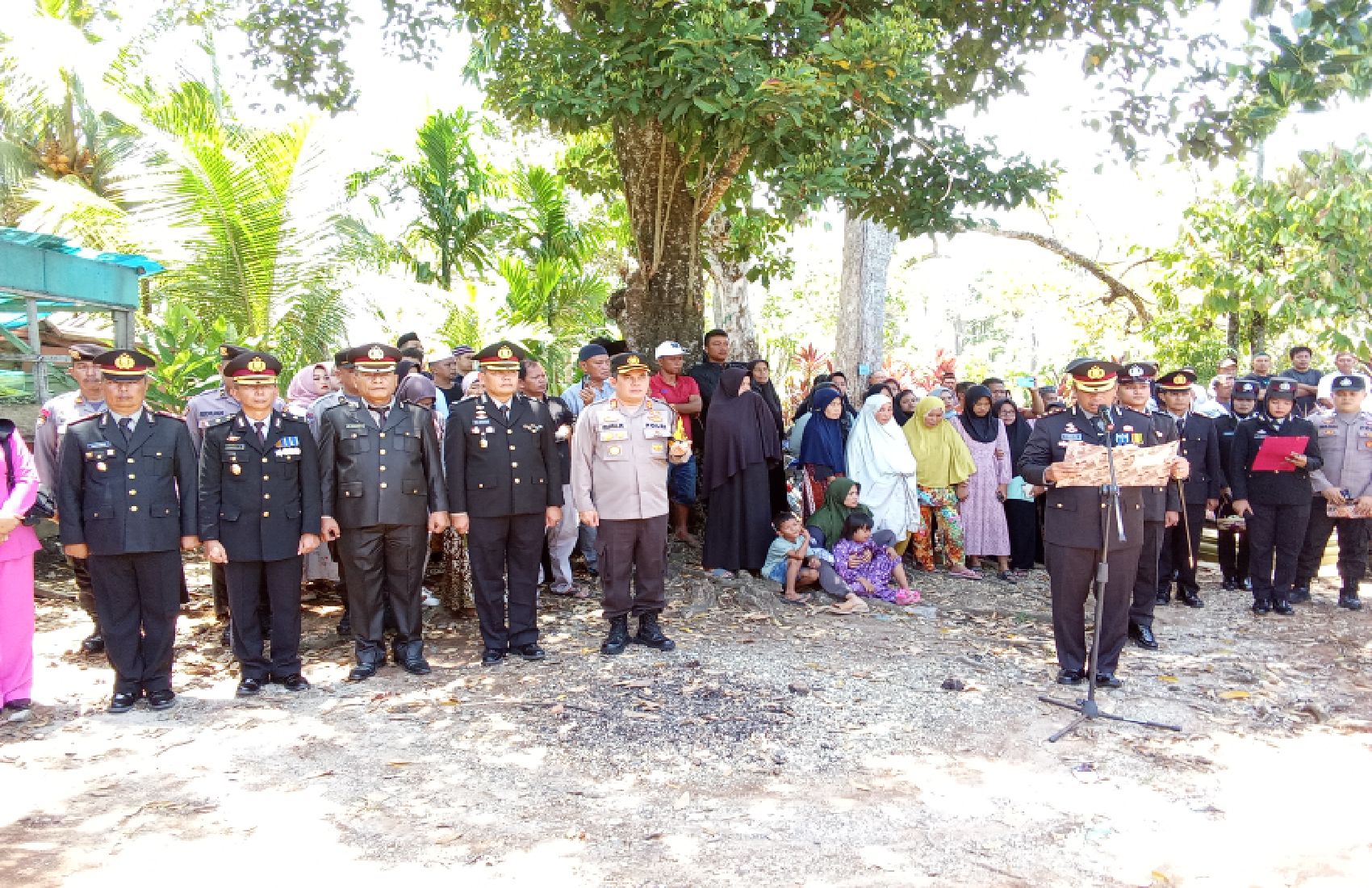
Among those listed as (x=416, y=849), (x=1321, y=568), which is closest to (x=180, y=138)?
(x=416, y=849)

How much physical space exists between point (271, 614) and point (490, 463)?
4.91ft

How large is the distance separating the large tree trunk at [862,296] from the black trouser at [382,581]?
10.4m

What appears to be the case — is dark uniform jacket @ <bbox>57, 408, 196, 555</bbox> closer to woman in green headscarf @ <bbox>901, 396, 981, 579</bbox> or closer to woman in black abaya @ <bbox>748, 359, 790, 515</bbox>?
woman in black abaya @ <bbox>748, 359, 790, 515</bbox>

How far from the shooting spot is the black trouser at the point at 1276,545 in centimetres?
798

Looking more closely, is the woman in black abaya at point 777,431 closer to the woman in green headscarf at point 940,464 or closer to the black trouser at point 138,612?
the woman in green headscarf at point 940,464

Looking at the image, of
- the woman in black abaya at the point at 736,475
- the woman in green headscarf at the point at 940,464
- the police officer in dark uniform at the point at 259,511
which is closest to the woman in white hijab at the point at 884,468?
the woman in green headscarf at the point at 940,464

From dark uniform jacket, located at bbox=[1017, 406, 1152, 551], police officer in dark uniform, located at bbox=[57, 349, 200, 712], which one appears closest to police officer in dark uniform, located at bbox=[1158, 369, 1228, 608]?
dark uniform jacket, located at bbox=[1017, 406, 1152, 551]

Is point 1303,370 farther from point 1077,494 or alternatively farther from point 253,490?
point 253,490

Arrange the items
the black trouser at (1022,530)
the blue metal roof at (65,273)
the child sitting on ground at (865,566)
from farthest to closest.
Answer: the black trouser at (1022,530), the child sitting on ground at (865,566), the blue metal roof at (65,273)

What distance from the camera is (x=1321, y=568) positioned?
9789 mm

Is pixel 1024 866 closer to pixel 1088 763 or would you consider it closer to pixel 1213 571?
pixel 1088 763

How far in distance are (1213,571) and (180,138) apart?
11393 mm

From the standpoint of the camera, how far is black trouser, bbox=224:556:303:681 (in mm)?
5754

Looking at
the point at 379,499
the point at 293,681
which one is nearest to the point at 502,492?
the point at 379,499
